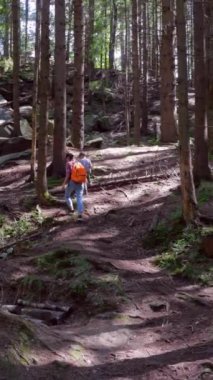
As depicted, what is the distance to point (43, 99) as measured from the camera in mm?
14312

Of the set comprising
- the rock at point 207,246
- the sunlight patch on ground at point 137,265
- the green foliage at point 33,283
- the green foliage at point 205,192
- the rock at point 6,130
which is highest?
the rock at point 6,130

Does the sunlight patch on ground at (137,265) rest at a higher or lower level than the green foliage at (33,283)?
higher

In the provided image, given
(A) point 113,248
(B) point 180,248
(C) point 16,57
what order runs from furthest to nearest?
(C) point 16,57 → (A) point 113,248 → (B) point 180,248

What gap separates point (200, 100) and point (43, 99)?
409 cm

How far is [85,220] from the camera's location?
44.2 ft

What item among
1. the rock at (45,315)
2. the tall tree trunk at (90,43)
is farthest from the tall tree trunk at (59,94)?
the tall tree trunk at (90,43)

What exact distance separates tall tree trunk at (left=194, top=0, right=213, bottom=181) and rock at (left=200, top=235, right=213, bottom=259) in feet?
12.3

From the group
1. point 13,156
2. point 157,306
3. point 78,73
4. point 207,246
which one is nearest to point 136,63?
point 78,73

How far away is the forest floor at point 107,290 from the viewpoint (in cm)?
620

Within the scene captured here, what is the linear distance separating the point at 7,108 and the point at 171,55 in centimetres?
1139

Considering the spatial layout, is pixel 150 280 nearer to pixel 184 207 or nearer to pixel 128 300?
pixel 128 300

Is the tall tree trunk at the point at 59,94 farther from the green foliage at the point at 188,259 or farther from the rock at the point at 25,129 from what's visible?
the green foliage at the point at 188,259

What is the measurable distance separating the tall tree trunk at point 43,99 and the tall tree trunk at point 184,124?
174 inches

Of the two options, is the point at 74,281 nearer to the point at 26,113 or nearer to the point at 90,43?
the point at 26,113
